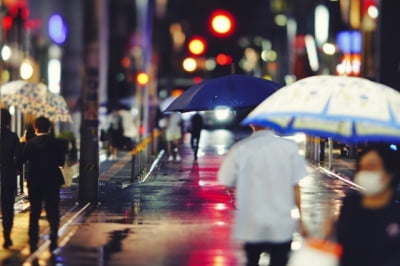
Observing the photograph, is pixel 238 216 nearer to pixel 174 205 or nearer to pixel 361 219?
pixel 361 219

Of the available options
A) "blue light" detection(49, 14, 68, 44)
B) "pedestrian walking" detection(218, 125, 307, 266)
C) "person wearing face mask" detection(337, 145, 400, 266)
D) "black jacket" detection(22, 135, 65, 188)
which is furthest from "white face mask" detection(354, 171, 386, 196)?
"blue light" detection(49, 14, 68, 44)

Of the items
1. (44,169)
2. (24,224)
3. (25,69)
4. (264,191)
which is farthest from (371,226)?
(25,69)

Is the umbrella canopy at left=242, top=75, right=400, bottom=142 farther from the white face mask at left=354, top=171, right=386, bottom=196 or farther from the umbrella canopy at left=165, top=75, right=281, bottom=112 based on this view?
the umbrella canopy at left=165, top=75, right=281, bottom=112

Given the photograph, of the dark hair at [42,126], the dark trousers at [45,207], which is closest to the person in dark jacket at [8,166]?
the dark trousers at [45,207]

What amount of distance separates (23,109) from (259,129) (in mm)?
12282

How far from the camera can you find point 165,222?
15.7 metres

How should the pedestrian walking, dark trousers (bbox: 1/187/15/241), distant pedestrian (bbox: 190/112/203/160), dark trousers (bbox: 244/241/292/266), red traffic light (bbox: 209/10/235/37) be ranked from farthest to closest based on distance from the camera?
distant pedestrian (bbox: 190/112/203/160)
dark trousers (bbox: 1/187/15/241)
red traffic light (bbox: 209/10/235/37)
dark trousers (bbox: 244/241/292/266)
the pedestrian walking

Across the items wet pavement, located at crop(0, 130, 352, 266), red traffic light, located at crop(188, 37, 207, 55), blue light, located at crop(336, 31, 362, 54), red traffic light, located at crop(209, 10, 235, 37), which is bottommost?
wet pavement, located at crop(0, 130, 352, 266)

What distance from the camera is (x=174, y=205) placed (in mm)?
18188

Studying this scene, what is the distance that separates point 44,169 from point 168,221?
3389mm

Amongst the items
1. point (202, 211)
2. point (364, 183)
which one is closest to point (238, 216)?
point (364, 183)

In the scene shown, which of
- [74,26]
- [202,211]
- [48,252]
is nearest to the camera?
[48,252]

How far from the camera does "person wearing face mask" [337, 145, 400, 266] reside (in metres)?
6.98

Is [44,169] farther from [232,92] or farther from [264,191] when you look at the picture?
[264,191]
